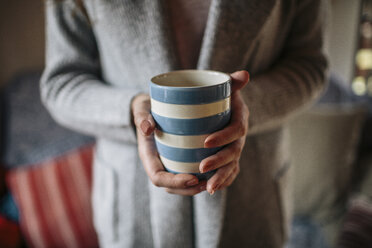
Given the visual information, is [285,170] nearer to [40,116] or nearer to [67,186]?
[67,186]

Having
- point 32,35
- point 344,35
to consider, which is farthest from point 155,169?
point 344,35

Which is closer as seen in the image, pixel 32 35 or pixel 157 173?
pixel 157 173

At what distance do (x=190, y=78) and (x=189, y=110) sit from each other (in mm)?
88

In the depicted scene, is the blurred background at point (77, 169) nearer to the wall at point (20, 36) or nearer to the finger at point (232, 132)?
the wall at point (20, 36)

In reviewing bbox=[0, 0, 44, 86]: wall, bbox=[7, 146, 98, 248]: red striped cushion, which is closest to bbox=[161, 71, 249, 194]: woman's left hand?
bbox=[7, 146, 98, 248]: red striped cushion

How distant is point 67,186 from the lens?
46.6 inches

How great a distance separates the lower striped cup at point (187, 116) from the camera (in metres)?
0.34

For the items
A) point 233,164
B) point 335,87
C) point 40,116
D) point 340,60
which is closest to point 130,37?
point 233,164

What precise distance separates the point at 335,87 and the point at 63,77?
1507mm

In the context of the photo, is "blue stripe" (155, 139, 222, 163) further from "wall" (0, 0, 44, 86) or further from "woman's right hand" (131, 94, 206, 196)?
"wall" (0, 0, 44, 86)

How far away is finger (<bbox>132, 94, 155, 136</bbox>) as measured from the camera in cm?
36

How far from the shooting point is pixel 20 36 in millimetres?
1609

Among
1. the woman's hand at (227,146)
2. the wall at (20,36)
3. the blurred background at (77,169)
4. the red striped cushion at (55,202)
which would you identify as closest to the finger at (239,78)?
the woman's hand at (227,146)

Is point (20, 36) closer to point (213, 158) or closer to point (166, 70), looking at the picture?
point (166, 70)
